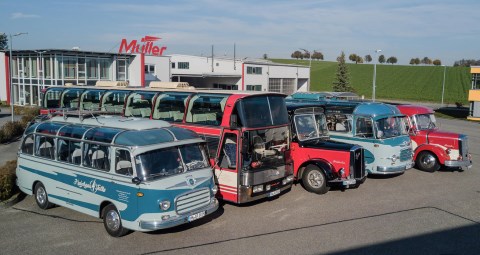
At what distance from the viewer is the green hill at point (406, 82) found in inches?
3086

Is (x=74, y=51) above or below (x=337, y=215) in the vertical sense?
above

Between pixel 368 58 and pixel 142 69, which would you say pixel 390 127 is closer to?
pixel 142 69

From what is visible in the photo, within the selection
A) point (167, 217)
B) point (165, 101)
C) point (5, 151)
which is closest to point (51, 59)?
point (5, 151)

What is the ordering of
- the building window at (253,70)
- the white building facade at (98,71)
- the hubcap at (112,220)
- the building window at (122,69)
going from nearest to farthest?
the hubcap at (112,220) < the white building facade at (98,71) < the building window at (122,69) < the building window at (253,70)

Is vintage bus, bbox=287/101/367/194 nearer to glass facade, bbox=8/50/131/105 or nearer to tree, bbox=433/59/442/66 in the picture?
glass facade, bbox=8/50/131/105

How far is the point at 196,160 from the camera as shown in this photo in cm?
1036

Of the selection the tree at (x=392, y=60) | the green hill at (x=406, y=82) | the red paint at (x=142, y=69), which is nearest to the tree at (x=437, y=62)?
the tree at (x=392, y=60)

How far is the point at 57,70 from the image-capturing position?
38438 millimetres

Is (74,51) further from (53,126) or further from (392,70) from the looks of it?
(392,70)

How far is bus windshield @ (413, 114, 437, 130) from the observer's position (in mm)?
18125

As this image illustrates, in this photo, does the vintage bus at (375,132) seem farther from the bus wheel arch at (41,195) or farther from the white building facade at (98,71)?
the white building facade at (98,71)

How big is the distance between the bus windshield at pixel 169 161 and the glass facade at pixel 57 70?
3118cm

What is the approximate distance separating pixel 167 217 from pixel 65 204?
3.28 m

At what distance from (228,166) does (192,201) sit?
209 centimetres
